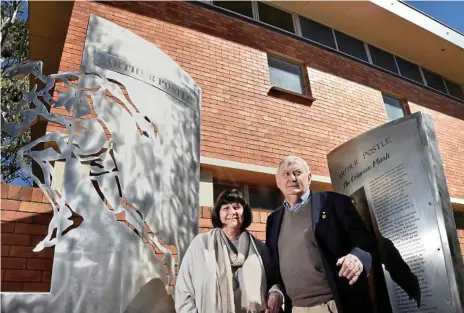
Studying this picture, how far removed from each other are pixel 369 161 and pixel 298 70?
4.01 metres

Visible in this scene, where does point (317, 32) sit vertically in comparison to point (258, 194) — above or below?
above

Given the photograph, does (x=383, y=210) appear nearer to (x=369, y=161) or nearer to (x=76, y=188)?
(x=369, y=161)

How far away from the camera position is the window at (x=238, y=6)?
6243 millimetres

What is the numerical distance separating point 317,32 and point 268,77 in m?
2.17

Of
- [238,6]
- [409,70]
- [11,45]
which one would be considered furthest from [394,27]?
[11,45]

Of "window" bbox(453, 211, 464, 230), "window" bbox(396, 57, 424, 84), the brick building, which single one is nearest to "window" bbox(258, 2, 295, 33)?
the brick building

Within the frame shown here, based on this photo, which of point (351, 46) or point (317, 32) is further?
point (351, 46)

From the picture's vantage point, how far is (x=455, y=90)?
30.1ft

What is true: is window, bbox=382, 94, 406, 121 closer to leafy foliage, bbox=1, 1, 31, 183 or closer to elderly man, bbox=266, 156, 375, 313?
elderly man, bbox=266, 156, 375, 313

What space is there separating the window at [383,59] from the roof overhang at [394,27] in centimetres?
13

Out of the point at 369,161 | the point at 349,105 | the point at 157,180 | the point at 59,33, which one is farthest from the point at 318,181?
the point at 59,33

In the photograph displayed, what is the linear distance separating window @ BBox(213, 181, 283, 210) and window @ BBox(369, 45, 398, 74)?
4438 millimetres

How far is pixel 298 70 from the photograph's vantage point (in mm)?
6418

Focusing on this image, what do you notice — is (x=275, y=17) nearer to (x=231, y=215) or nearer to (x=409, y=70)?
(x=409, y=70)
